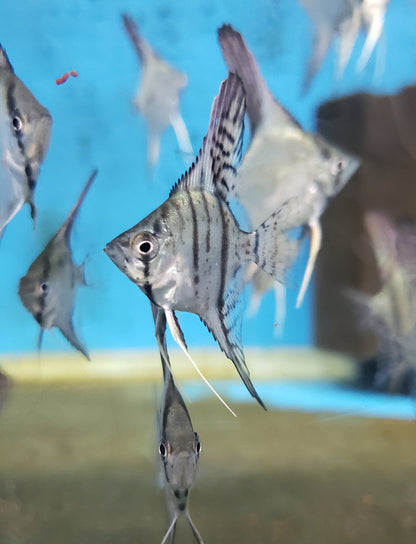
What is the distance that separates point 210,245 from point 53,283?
44cm

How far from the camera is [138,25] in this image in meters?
1.58

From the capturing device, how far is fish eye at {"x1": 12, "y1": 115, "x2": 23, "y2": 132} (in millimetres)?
762

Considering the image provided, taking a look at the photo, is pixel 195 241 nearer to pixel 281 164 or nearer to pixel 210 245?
pixel 210 245

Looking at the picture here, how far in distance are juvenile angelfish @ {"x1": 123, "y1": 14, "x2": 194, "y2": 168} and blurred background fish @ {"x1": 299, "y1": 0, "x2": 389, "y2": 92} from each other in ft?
1.33

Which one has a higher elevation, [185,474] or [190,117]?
[190,117]

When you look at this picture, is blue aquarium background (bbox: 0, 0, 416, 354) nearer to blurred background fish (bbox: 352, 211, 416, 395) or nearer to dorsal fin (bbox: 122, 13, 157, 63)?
dorsal fin (bbox: 122, 13, 157, 63)

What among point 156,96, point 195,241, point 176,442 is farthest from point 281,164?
point 176,442

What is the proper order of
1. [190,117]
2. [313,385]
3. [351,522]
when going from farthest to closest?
1. [313,385]
2. [190,117]
3. [351,522]

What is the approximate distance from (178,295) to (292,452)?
76 cm

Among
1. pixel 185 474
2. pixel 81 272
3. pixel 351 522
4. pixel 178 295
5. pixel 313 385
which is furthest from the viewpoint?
pixel 313 385

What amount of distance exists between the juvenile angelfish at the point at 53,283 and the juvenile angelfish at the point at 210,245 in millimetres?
341

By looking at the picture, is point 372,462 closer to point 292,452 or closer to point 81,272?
point 292,452

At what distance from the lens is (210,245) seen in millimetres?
679

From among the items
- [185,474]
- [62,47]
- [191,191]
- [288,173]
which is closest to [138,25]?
[62,47]
